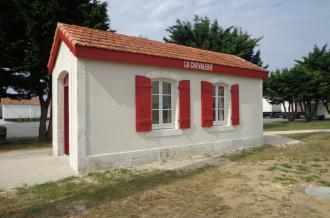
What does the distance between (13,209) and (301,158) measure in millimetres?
8637

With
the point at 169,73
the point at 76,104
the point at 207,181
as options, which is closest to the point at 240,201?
the point at 207,181

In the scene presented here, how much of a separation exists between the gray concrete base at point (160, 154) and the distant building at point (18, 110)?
5177 centimetres

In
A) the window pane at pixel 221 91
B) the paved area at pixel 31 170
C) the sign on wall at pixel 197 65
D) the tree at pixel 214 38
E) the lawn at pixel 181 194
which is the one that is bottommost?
the lawn at pixel 181 194

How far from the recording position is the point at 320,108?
135 feet

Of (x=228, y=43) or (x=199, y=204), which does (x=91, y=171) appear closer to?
(x=199, y=204)

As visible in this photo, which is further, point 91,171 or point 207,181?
point 91,171

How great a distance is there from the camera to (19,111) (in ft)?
193

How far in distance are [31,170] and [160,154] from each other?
11.8 feet

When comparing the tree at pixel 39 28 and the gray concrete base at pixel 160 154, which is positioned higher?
the tree at pixel 39 28

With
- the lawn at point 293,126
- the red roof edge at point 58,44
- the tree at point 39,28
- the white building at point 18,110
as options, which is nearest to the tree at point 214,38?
the lawn at point 293,126

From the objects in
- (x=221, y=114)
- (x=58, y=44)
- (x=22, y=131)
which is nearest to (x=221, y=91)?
(x=221, y=114)

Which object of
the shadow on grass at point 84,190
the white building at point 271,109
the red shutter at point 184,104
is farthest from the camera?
the white building at point 271,109

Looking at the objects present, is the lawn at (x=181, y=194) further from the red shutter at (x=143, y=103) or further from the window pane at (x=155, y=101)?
the window pane at (x=155, y=101)

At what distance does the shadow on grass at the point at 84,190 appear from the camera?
19.0ft
